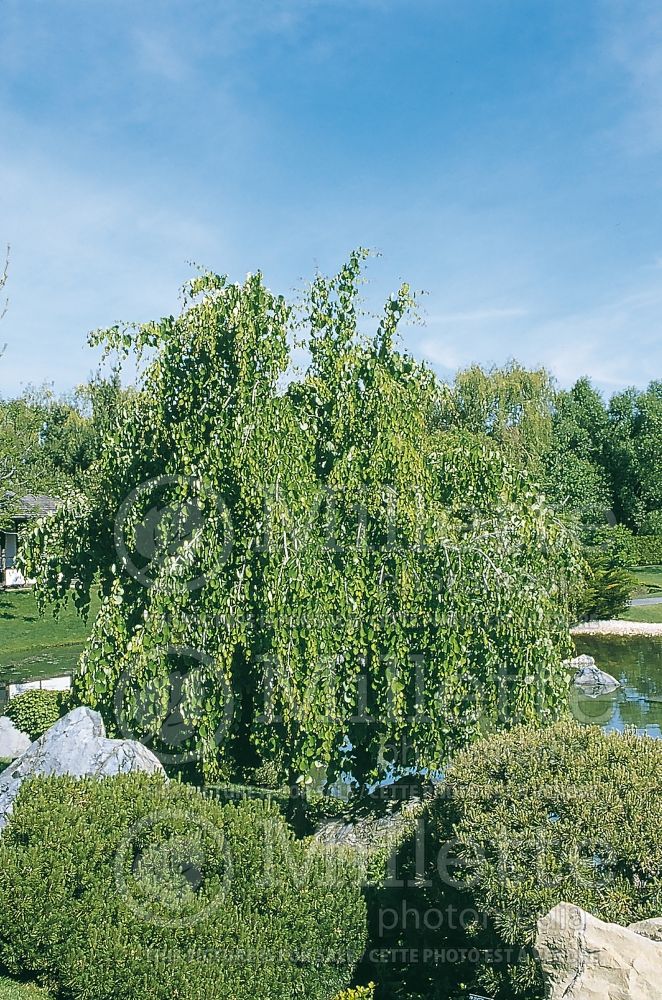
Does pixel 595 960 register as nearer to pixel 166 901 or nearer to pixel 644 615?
pixel 166 901

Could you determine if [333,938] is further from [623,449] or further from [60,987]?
[623,449]

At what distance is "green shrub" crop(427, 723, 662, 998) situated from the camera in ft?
17.5

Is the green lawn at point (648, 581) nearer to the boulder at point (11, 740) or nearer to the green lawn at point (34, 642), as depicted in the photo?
the green lawn at point (34, 642)

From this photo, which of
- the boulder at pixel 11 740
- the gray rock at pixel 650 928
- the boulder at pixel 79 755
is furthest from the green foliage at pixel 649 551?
the gray rock at pixel 650 928

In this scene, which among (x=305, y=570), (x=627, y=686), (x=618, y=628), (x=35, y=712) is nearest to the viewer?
(x=305, y=570)

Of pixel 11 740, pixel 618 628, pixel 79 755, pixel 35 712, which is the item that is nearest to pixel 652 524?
pixel 618 628

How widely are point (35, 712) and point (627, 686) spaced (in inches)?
520

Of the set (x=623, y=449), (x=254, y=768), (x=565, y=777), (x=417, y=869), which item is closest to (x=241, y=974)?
(x=417, y=869)

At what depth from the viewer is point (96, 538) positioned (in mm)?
9852

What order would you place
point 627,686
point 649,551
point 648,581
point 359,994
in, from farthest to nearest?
point 649,551 < point 648,581 < point 627,686 < point 359,994

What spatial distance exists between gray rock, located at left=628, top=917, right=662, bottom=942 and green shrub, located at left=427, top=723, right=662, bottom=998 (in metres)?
0.31

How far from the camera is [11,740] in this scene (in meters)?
13.1

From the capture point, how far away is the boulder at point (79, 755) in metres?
7.34

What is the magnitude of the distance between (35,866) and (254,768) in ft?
14.3
